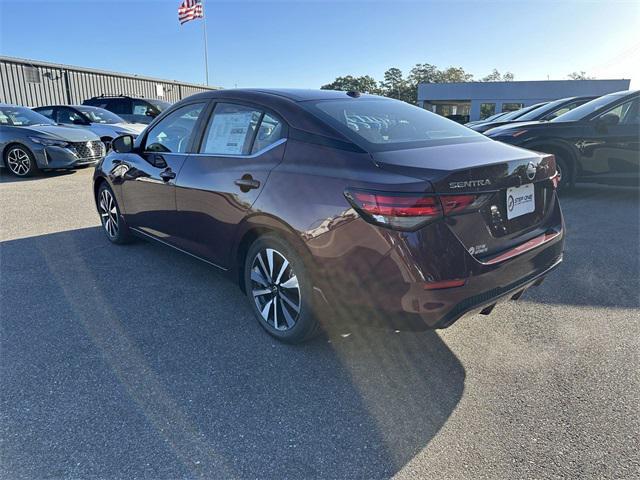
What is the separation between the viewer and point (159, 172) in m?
3.82

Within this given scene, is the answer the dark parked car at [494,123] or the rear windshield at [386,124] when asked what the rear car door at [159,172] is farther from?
the dark parked car at [494,123]

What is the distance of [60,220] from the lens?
5961mm

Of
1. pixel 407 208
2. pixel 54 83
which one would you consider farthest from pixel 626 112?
pixel 54 83

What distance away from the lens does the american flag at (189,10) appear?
2664cm

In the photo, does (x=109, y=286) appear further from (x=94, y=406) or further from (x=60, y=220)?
(x=60, y=220)

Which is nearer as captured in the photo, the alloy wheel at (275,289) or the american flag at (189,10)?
the alloy wheel at (275,289)

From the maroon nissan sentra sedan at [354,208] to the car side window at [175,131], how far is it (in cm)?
3

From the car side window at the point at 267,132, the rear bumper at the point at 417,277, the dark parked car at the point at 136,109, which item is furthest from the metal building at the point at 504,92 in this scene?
the rear bumper at the point at 417,277

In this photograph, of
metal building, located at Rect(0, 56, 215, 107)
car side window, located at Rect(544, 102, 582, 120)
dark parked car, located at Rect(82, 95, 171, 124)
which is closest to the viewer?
car side window, located at Rect(544, 102, 582, 120)

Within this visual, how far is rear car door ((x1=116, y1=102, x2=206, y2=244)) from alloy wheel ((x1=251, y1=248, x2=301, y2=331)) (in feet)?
3.69

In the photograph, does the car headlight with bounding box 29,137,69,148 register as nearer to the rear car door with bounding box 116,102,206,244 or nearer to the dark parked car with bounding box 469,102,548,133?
the rear car door with bounding box 116,102,206,244

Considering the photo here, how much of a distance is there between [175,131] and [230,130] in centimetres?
88

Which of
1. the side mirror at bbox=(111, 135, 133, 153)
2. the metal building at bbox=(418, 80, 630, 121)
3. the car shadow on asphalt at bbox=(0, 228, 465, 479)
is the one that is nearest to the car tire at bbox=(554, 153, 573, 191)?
the car shadow on asphalt at bbox=(0, 228, 465, 479)

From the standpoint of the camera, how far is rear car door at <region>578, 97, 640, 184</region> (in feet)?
21.8
